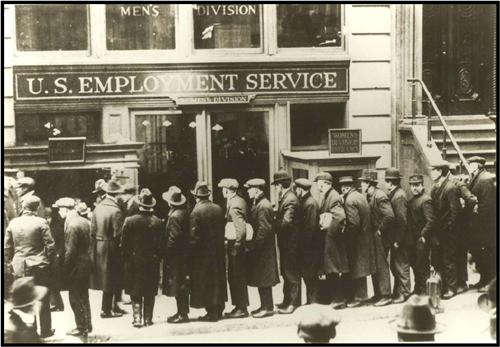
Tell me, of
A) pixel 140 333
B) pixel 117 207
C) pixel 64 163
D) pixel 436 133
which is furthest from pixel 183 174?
pixel 436 133

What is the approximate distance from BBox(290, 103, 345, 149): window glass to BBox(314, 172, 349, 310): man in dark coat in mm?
428

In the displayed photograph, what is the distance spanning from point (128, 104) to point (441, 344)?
4540mm

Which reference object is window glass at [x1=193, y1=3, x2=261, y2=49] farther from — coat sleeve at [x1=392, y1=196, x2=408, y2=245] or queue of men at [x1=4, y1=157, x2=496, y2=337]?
coat sleeve at [x1=392, y1=196, x2=408, y2=245]

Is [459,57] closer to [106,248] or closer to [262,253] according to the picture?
[262,253]

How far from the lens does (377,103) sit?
7.66 m

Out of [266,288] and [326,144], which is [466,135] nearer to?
[326,144]

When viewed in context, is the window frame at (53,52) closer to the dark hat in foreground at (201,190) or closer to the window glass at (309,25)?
the dark hat in foreground at (201,190)

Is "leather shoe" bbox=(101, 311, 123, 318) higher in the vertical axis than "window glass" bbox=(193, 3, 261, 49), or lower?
lower

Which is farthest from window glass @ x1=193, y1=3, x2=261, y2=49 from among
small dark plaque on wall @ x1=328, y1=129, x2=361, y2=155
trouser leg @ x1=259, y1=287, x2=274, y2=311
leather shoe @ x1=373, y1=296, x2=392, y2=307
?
leather shoe @ x1=373, y1=296, x2=392, y2=307

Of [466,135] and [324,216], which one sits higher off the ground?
[466,135]

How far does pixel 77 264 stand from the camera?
7.05 m

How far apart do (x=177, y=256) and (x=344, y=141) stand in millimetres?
2388

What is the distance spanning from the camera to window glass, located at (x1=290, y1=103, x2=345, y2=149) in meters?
7.62

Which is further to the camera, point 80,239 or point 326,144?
point 326,144
